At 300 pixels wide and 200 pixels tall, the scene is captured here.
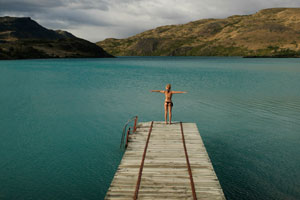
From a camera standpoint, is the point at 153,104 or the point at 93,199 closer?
the point at 93,199

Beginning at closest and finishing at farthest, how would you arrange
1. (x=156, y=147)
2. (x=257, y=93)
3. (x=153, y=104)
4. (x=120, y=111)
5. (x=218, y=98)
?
(x=156, y=147) → (x=120, y=111) → (x=153, y=104) → (x=218, y=98) → (x=257, y=93)

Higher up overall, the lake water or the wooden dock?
the wooden dock

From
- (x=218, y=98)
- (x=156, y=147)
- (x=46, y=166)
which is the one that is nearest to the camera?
(x=156, y=147)

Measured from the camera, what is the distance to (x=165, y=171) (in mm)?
10539

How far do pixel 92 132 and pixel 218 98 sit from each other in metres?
22.4

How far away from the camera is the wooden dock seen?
8.84 m

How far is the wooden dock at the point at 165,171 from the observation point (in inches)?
348

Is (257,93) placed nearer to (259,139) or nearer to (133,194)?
(259,139)

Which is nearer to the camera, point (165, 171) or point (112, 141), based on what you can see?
point (165, 171)

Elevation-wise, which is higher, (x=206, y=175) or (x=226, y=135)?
(x=206, y=175)

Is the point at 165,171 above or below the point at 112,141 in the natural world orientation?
above

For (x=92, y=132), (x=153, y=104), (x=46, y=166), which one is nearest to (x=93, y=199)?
(x=46, y=166)

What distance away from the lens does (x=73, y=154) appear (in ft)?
55.9

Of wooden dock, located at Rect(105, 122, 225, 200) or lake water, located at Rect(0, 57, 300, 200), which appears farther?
lake water, located at Rect(0, 57, 300, 200)
